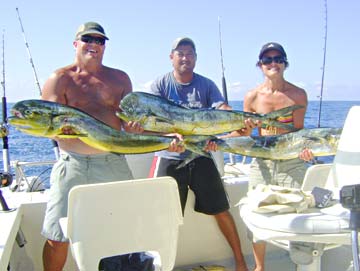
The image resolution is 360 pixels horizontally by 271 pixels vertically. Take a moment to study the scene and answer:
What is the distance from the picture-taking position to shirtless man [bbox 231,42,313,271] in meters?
3.14

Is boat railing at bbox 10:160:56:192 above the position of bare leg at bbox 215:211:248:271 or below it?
above

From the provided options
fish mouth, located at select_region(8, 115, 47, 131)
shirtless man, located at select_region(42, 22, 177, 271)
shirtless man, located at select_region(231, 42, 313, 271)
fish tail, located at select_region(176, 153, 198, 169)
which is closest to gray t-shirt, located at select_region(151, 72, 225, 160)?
fish tail, located at select_region(176, 153, 198, 169)

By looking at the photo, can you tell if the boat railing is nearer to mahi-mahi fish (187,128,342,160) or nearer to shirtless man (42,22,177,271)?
shirtless man (42,22,177,271)

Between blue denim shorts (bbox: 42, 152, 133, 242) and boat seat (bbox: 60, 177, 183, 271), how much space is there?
398mm

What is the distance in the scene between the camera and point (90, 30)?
9.28 ft

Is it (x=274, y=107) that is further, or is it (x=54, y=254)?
(x=274, y=107)

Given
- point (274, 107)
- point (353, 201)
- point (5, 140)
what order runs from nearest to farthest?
1. point (353, 201)
2. point (274, 107)
3. point (5, 140)

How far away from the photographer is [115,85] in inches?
117

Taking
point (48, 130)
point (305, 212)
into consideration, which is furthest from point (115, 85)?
point (305, 212)

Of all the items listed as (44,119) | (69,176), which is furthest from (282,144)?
(44,119)

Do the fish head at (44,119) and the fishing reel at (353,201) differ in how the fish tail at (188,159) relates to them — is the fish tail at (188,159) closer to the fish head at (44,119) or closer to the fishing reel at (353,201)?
the fish head at (44,119)

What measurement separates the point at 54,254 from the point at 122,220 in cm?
79

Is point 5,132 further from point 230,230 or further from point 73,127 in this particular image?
point 230,230

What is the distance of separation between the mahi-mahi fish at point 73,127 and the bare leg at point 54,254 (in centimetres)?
73
